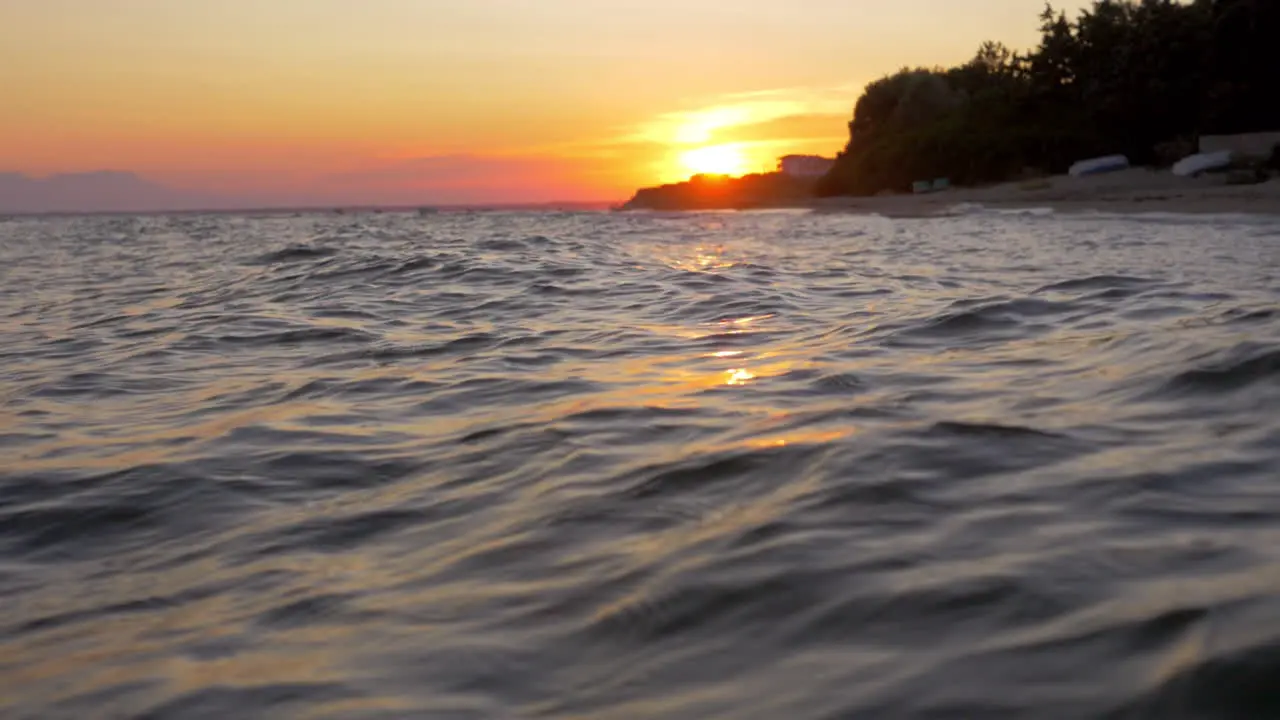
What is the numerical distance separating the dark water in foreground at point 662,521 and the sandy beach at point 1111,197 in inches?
552

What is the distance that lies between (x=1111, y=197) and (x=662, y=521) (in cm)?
2507

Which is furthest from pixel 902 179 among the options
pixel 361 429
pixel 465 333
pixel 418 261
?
pixel 361 429

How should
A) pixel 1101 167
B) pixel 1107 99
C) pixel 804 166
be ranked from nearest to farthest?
pixel 1101 167 < pixel 1107 99 < pixel 804 166

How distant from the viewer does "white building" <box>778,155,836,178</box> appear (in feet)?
229

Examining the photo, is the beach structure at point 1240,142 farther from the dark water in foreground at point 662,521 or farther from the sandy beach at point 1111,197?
the dark water in foreground at point 662,521

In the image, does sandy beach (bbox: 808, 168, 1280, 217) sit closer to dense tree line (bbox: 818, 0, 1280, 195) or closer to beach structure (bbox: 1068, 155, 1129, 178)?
beach structure (bbox: 1068, 155, 1129, 178)

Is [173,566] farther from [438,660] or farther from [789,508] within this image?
[789,508]

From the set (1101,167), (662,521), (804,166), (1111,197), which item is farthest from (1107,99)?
(662,521)

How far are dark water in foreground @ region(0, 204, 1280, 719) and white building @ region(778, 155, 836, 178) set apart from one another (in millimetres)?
63795

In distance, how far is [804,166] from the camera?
70.8 meters

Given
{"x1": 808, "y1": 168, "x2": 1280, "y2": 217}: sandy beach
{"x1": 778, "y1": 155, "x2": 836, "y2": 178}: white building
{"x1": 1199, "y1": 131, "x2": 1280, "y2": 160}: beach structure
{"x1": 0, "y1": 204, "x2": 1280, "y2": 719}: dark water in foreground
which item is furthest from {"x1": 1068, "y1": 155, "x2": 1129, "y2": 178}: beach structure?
{"x1": 778, "y1": 155, "x2": 836, "y2": 178}: white building

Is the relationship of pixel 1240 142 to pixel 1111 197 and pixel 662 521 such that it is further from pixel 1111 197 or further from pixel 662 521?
pixel 662 521

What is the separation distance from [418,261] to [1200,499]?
13.0 metres

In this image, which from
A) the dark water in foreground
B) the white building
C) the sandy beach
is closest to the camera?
the dark water in foreground
